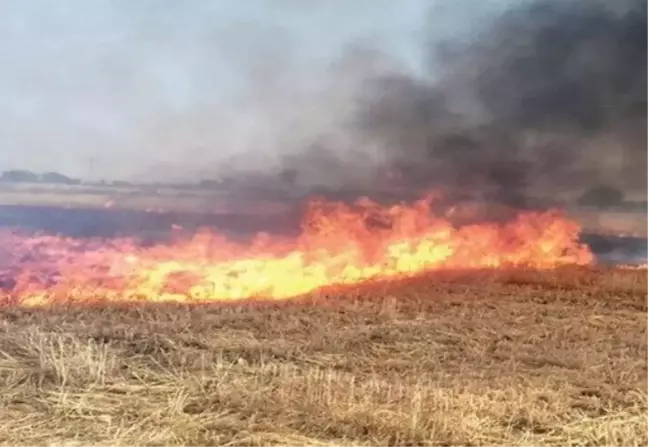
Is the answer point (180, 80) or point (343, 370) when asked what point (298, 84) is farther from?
point (343, 370)

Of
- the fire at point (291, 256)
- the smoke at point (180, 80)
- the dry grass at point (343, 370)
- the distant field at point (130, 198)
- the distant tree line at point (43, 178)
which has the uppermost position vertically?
the smoke at point (180, 80)

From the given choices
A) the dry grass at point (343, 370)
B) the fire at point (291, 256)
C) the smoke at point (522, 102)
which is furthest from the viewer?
the smoke at point (522, 102)

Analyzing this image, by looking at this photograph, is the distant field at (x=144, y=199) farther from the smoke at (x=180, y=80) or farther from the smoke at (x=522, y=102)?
the smoke at (x=522, y=102)

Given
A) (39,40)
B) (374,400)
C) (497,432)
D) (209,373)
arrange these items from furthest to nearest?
1. (39,40)
2. (209,373)
3. (374,400)
4. (497,432)

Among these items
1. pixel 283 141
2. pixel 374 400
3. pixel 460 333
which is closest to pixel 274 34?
pixel 283 141

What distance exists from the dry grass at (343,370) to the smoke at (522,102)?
1.05 m

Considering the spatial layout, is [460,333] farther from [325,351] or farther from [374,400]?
[374,400]

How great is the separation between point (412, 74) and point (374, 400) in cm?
351

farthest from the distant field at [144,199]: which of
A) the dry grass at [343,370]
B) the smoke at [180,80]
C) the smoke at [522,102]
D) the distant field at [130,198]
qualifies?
the smoke at [522,102]

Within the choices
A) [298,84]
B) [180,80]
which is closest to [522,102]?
[298,84]

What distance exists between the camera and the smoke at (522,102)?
20.5ft

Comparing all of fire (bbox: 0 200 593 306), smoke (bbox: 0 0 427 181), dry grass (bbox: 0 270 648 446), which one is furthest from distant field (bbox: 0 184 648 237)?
dry grass (bbox: 0 270 648 446)

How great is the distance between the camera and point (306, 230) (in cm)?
625

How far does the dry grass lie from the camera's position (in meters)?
3.10
